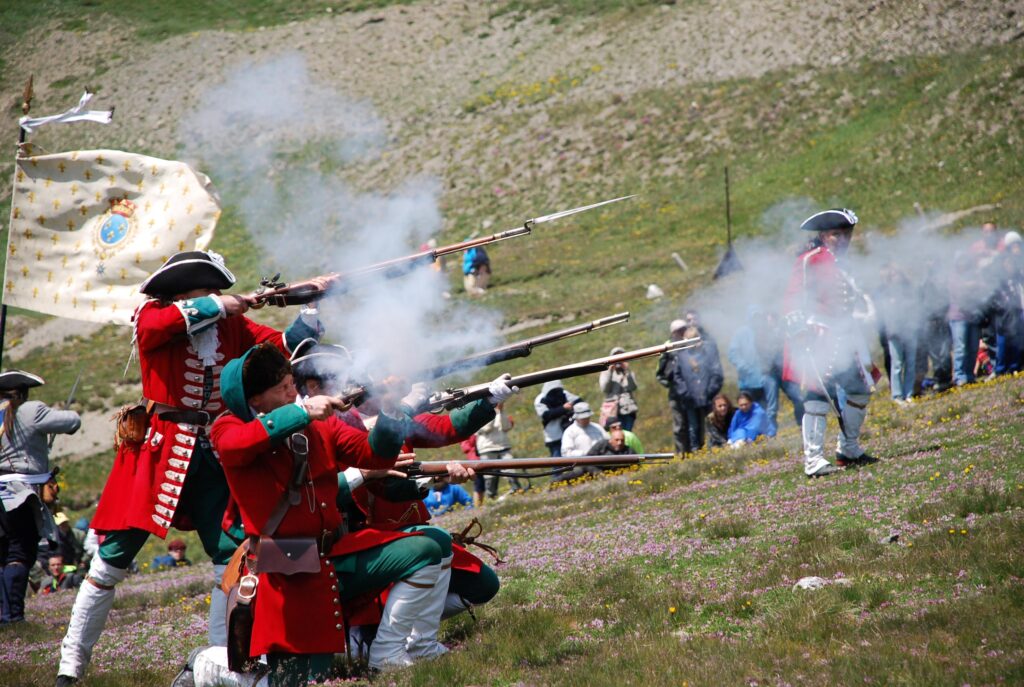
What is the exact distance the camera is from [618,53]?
52188 mm

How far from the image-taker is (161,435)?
7602 mm

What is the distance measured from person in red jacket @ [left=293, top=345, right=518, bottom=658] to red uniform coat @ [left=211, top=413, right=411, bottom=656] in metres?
0.67

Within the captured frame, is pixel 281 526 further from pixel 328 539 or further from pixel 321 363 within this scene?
pixel 321 363

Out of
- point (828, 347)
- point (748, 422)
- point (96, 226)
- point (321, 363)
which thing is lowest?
point (748, 422)

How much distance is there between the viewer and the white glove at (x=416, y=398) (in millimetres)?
7047

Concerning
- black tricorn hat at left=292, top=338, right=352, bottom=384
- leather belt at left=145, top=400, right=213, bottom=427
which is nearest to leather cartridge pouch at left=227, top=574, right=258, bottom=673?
leather belt at left=145, top=400, right=213, bottom=427

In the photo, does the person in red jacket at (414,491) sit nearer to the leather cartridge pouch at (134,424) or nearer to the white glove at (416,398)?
the white glove at (416,398)

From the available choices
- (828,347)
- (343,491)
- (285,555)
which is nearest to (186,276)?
(343,491)

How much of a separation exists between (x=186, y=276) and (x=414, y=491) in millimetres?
2142

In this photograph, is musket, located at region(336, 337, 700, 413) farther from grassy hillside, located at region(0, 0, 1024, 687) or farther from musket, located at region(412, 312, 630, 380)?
grassy hillside, located at region(0, 0, 1024, 687)

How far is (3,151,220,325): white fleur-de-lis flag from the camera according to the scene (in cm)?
912

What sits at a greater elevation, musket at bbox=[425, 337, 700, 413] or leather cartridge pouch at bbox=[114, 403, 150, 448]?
musket at bbox=[425, 337, 700, 413]

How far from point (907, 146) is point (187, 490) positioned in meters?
33.5

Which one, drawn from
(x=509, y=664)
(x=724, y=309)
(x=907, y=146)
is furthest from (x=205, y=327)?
(x=907, y=146)
